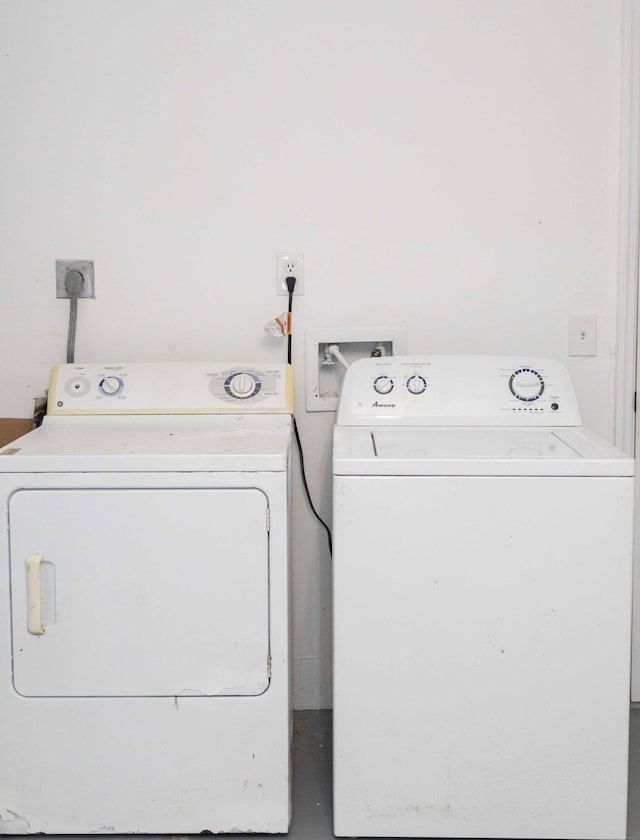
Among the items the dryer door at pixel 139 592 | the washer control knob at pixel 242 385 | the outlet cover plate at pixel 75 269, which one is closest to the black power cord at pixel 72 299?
the outlet cover plate at pixel 75 269

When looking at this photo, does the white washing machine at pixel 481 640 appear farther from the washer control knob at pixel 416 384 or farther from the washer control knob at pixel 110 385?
the washer control knob at pixel 110 385

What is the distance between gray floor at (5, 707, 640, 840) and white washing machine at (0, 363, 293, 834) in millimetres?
109

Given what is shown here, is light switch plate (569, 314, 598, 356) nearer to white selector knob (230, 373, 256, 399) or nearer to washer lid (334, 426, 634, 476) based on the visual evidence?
washer lid (334, 426, 634, 476)

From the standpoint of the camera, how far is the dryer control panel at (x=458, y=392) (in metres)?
1.88

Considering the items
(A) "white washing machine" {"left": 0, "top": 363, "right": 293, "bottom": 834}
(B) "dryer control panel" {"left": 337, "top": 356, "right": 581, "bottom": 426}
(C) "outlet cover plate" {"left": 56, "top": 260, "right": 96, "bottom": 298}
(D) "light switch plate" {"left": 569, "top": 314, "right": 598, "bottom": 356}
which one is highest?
(C) "outlet cover plate" {"left": 56, "top": 260, "right": 96, "bottom": 298}

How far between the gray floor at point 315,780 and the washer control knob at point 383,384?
0.91 metres

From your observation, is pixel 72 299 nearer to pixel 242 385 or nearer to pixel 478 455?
pixel 242 385

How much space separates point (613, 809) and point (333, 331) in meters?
1.26

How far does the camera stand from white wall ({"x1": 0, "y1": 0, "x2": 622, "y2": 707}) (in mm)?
2055

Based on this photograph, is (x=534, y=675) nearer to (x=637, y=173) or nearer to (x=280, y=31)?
(x=637, y=173)

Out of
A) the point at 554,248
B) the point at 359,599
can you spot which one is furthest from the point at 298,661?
the point at 554,248

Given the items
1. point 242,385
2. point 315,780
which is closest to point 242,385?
point 242,385

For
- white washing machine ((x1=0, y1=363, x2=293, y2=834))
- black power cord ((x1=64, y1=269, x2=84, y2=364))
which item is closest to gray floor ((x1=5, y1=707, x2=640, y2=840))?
white washing machine ((x1=0, y1=363, x2=293, y2=834))

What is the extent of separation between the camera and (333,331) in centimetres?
212
